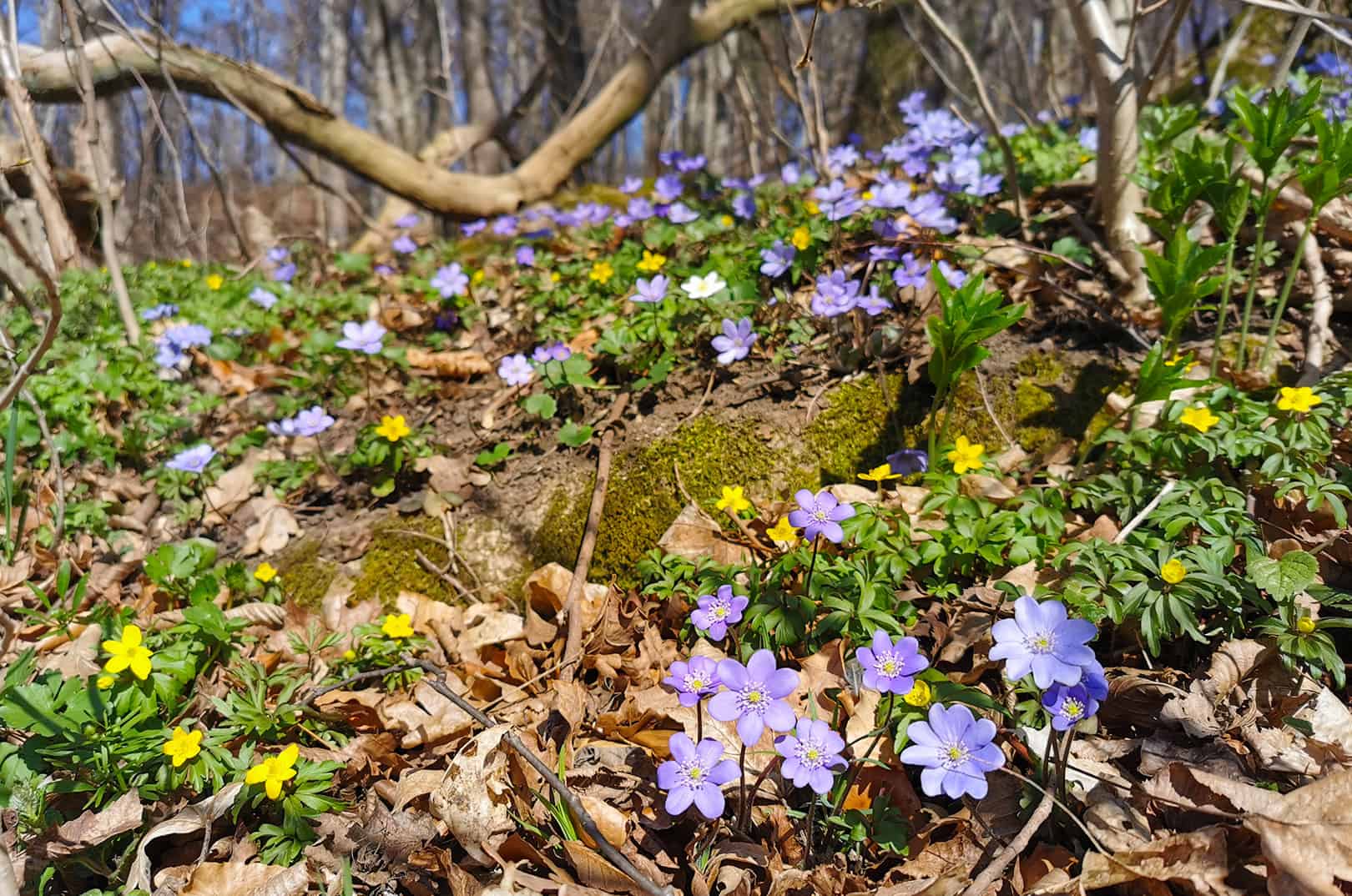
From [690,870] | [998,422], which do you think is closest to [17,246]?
[690,870]

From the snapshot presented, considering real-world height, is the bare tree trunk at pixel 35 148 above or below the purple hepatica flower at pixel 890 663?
above

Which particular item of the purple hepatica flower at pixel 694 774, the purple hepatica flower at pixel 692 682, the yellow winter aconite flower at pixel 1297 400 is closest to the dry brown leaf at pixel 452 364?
the purple hepatica flower at pixel 692 682

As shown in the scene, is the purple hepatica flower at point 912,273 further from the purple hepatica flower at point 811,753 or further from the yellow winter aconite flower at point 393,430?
the yellow winter aconite flower at point 393,430

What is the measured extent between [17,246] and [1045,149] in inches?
159

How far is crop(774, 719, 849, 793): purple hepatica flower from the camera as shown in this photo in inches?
55.6

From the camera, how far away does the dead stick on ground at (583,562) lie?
2.14 m

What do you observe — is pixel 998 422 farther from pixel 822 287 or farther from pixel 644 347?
pixel 644 347

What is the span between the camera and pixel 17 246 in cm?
173

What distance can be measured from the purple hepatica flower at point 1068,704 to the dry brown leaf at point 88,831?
1.84 metres

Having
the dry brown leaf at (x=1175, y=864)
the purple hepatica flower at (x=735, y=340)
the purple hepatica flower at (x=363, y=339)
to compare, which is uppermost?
the purple hepatica flower at (x=735, y=340)

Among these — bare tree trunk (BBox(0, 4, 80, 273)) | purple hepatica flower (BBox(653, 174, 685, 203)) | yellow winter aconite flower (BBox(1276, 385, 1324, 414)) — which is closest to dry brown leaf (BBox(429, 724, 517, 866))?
yellow winter aconite flower (BBox(1276, 385, 1324, 414))

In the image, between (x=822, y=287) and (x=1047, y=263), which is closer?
(x=822, y=287)

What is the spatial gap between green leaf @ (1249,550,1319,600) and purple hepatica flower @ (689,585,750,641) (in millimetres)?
1047

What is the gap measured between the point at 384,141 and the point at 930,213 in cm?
435
